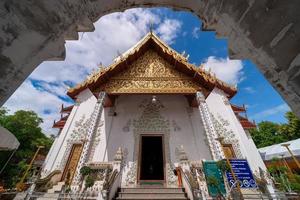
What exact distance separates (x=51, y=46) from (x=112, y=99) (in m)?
6.62

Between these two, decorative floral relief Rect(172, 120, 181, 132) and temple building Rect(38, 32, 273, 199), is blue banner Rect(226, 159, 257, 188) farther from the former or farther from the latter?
decorative floral relief Rect(172, 120, 181, 132)

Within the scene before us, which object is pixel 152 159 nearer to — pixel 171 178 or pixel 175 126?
pixel 171 178

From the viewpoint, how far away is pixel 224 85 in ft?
28.5

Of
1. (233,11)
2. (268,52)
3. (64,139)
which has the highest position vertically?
(64,139)

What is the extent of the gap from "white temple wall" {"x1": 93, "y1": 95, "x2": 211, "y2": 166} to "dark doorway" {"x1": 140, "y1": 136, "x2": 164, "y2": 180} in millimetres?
1114

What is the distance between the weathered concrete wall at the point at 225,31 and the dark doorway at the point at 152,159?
6.82 m

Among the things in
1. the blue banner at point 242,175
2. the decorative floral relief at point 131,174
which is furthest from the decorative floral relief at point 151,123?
the blue banner at point 242,175

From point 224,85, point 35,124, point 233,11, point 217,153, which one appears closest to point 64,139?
point 217,153

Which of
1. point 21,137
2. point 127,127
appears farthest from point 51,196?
point 21,137

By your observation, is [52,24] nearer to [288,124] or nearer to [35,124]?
[35,124]

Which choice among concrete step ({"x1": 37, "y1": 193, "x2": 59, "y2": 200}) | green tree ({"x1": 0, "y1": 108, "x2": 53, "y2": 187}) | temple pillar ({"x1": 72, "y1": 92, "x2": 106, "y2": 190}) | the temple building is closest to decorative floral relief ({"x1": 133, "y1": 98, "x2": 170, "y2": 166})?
the temple building

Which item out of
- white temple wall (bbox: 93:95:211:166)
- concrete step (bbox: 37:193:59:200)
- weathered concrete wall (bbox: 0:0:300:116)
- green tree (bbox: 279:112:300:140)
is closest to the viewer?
weathered concrete wall (bbox: 0:0:300:116)

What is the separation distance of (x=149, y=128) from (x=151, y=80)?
89.2 inches

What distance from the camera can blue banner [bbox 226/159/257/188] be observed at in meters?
4.20
